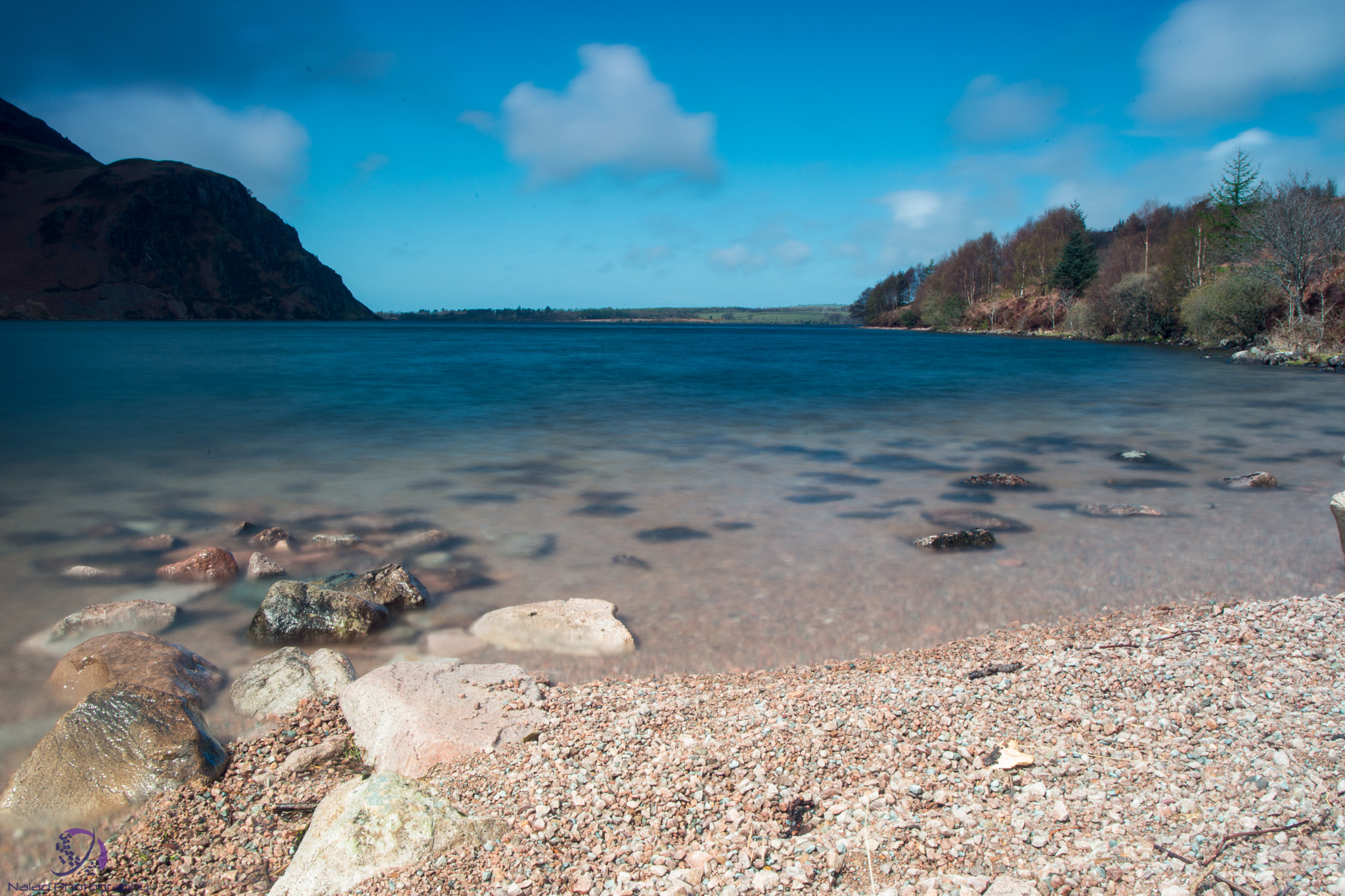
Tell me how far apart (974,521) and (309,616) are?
294 inches

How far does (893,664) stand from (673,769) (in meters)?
2.19

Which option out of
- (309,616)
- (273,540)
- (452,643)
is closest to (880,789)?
(452,643)

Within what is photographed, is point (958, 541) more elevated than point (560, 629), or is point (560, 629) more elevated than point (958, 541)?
point (958, 541)

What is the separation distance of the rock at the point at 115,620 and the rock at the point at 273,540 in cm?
194

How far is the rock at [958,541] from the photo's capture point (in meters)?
7.38

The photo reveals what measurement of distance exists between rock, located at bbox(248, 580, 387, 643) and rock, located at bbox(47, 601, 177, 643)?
3.06 ft

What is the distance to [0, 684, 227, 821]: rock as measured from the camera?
344 centimetres

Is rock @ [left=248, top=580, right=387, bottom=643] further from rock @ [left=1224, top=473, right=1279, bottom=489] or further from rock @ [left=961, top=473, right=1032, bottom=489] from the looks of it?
rock @ [left=1224, top=473, right=1279, bottom=489]

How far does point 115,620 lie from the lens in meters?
5.71

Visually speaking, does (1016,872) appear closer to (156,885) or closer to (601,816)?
(601,816)

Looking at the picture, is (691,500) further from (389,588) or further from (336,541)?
(389,588)

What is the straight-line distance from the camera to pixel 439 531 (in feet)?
27.7

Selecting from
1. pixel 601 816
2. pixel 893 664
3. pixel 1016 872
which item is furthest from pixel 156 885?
pixel 893 664

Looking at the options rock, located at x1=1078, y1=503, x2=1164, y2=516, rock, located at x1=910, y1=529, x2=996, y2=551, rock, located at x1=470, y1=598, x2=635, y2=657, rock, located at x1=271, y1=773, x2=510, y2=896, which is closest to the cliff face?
rock, located at x1=470, y1=598, x2=635, y2=657
